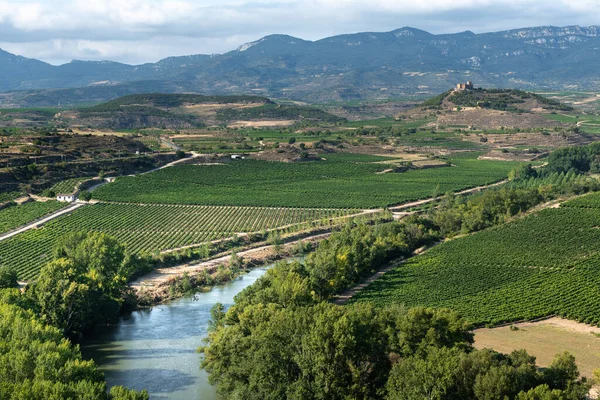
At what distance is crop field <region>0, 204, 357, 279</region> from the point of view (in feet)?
226

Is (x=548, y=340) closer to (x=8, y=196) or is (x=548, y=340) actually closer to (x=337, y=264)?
(x=337, y=264)

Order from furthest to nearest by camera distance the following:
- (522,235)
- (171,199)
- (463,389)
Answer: (171,199) → (522,235) → (463,389)

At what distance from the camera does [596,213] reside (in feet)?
240

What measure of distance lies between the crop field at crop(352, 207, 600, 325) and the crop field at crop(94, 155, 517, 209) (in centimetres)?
2950

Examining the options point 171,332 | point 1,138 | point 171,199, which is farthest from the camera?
point 1,138

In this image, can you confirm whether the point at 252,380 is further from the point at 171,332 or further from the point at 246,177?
the point at 246,177

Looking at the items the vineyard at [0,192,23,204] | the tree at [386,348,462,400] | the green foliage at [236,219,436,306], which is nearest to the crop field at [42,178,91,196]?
the vineyard at [0,192,23,204]

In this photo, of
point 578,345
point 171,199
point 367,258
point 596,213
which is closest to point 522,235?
point 596,213

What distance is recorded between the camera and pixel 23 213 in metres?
84.9

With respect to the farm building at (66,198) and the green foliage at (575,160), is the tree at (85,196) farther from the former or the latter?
the green foliage at (575,160)

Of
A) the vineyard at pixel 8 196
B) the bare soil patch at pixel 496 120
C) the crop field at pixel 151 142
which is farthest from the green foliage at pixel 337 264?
the bare soil patch at pixel 496 120

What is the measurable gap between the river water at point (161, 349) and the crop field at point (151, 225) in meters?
12.9

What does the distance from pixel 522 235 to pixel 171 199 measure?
161ft

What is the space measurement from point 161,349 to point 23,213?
4405 centimetres
